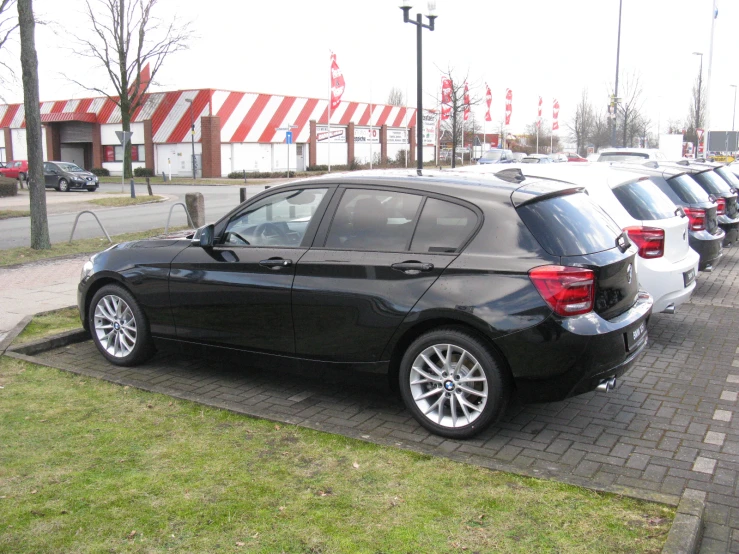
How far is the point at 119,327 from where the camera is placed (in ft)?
21.1

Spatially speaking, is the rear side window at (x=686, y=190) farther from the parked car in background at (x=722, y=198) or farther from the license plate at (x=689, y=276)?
the license plate at (x=689, y=276)

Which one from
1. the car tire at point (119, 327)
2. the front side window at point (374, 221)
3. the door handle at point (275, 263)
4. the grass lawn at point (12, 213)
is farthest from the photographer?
the grass lawn at point (12, 213)

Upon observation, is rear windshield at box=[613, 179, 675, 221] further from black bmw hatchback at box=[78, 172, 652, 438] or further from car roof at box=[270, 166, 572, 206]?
car roof at box=[270, 166, 572, 206]

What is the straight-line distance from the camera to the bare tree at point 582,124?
240 ft

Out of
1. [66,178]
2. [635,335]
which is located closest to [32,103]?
[635,335]

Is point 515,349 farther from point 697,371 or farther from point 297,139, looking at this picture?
point 297,139

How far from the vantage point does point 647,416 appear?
5.30m

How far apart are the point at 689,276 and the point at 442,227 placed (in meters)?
3.70

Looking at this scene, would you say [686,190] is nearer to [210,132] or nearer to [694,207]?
[694,207]

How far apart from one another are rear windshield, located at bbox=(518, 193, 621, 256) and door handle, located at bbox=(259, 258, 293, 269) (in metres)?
1.69

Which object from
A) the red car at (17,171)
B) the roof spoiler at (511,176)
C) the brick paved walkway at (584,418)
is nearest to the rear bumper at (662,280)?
the brick paved walkway at (584,418)

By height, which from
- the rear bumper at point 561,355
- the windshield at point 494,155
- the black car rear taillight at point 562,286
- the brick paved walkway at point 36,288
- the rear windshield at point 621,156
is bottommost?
the brick paved walkway at point 36,288

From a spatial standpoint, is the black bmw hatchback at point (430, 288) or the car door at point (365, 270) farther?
the car door at point (365, 270)

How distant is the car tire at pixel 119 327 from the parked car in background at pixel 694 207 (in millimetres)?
5669
